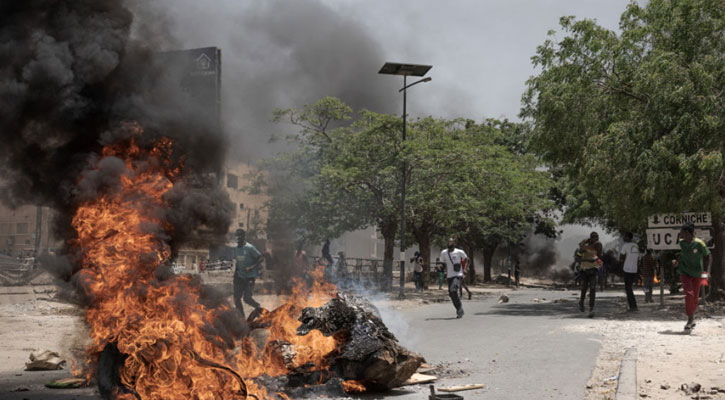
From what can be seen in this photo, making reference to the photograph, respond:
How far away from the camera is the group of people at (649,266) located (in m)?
10.9

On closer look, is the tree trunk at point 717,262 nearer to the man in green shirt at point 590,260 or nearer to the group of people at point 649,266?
the group of people at point 649,266

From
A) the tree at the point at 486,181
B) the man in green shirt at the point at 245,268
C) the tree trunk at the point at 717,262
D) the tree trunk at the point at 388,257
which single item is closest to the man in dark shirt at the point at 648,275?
the tree trunk at the point at 717,262

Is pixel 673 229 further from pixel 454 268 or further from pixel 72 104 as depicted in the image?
pixel 72 104

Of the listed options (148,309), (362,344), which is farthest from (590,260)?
(148,309)

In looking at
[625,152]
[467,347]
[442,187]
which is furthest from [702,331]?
[442,187]

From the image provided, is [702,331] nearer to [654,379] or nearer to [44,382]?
[654,379]

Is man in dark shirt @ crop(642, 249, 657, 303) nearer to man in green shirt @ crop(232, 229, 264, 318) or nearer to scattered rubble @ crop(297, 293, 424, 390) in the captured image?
man in green shirt @ crop(232, 229, 264, 318)

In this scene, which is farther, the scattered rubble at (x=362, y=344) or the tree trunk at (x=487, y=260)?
the tree trunk at (x=487, y=260)

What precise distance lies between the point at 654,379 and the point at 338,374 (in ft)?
11.3

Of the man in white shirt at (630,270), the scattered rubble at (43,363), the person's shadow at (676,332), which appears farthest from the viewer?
the man in white shirt at (630,270)

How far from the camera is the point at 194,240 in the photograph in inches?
286

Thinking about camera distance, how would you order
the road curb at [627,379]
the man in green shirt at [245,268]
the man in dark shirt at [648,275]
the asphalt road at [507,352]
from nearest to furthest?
the road curb at [627,379]
the asphalt road at [507,352]
the man in green shirt at [245,268]
the man in dark shirt at [648,275]

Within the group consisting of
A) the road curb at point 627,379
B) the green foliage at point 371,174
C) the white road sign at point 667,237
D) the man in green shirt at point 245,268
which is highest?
the green foliage at point 371,174

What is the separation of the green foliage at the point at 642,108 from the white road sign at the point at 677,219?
1.02 feet
